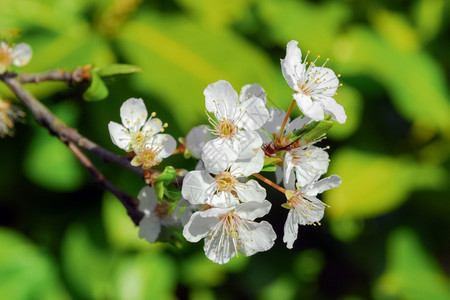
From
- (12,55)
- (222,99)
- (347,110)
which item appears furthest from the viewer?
(347,110)

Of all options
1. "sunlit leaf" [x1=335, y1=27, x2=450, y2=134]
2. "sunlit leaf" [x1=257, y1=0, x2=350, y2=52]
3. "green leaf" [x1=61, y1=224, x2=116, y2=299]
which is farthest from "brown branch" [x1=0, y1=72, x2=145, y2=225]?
"sunlit leaf" [x1=335, y1=27, x2=450, y2=134]

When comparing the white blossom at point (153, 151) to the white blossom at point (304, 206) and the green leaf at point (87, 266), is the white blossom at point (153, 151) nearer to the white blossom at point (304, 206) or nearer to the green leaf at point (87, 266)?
the white blossom at point (304, 206)

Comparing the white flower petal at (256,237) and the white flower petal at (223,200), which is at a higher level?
the white flower petal at (223,200)

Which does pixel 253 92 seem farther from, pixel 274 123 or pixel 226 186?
pixel 226 186

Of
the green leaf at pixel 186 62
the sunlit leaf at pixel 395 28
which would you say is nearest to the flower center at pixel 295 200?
the green leaf at pixel 186 62

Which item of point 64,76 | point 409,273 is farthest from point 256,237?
point 409,273

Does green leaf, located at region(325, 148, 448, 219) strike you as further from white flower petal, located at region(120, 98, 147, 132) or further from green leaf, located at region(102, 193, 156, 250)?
white flower petal, located at region(120, 98, 147, 132)

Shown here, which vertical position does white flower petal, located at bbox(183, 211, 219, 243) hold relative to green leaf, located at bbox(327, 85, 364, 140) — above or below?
above
